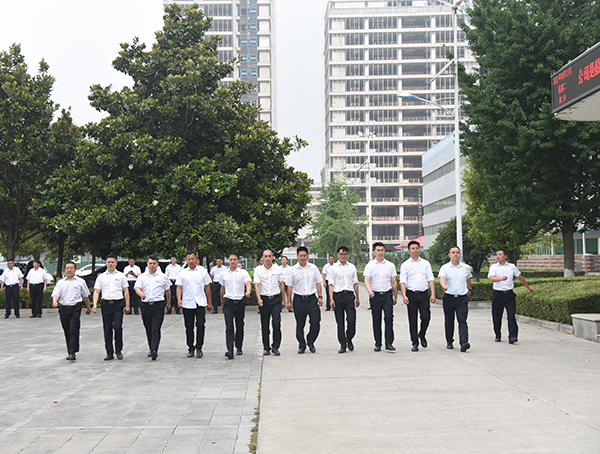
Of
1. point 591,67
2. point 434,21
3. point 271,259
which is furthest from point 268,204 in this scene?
point 434,21

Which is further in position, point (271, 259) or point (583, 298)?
Answer: point (583, 298)

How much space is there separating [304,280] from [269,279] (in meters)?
0.65

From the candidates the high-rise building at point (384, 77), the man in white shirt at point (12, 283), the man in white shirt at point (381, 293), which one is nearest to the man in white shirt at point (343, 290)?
the man in white shirt at point (381, 293)

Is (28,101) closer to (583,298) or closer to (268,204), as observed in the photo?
(268,204)

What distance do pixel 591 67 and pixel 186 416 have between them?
8.42 meters

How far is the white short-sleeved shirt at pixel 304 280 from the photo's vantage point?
36.8 ft

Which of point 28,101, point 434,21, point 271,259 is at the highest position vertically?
point 434,21

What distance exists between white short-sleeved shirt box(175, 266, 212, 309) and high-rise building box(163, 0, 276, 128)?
96741mm

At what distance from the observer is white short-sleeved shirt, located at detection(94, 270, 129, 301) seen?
1109 centimetres

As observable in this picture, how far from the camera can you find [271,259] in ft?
36.5

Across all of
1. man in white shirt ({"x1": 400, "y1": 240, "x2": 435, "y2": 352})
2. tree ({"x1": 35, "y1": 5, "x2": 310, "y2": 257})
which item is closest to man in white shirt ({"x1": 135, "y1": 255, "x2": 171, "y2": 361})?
man in white shirt ({"x1": 400, "y1": 240, "x2": 435, "y2": 352})

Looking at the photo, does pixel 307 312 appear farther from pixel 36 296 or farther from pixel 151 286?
pixel 36 296

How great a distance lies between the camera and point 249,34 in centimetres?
10675

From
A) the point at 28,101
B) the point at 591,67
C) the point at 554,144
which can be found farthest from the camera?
the point at 28,101
